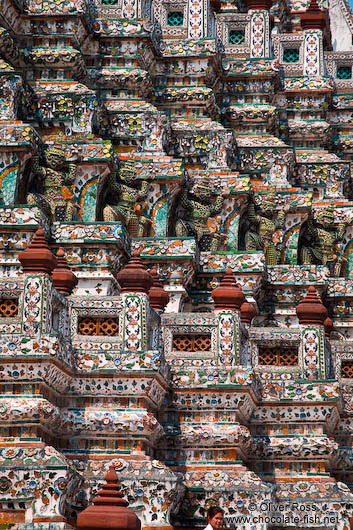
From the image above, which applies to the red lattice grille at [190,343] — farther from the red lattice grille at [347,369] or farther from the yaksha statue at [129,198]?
the yaksha statue at [129,198]

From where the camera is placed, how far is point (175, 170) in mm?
29141

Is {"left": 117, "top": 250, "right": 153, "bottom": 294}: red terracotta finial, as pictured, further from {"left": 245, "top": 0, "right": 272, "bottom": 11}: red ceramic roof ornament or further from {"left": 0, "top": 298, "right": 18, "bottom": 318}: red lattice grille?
{"left": 245, "top": 0, "right": 272, "bottom": 11}: red ceramic roof ornament

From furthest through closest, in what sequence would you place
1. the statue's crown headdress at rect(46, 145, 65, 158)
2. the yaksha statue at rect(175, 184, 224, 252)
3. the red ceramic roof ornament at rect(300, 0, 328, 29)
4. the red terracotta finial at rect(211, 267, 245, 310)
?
the red ceramic roof ornament at rect(300, 0, 328, 29) → the yaksha statue at rect(175, 184, 224, 252) → the statue's crown headdress at rect(46, 145, 65, 158) → the red terracotta finial at rect(211, 267, 245, 310)

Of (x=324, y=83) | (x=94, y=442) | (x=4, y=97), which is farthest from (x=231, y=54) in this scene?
(x=94, y=442)

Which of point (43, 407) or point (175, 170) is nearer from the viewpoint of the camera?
point (43, 407)

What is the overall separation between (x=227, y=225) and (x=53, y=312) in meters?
10.2

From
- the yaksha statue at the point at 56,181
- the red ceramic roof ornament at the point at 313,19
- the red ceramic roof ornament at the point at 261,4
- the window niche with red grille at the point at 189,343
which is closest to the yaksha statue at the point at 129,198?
the yaksha statue at the point at 56,181

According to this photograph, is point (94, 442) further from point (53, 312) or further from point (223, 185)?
point (223, 185)

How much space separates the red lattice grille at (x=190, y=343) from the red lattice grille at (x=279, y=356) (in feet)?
5.08

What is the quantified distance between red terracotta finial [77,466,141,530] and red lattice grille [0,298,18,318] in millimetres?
3769

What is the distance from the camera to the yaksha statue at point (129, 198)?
92.8 feet

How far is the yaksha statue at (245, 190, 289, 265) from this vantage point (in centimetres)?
3102

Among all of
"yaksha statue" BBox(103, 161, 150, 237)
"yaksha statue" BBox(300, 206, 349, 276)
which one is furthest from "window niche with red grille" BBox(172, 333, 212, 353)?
"yaksha statue" BBox(300, 206, 349, 276)

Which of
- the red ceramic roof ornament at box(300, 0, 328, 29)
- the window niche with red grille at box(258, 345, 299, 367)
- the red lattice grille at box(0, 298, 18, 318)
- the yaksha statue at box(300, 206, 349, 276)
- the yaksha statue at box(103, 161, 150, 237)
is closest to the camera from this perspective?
the red lattice grille at box(0, 298, 18, 318)
